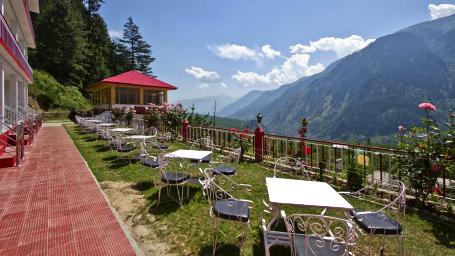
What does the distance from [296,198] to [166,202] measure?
8.44 ft

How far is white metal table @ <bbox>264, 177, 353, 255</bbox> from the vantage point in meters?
2.81

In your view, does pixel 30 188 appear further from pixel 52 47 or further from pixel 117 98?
pixel 52 47

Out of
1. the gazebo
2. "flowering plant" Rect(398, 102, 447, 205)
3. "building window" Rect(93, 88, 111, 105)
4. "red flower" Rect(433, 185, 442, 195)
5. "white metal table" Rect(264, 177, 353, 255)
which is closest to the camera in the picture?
"white metal table" Rect(264, 177, 353, 255)

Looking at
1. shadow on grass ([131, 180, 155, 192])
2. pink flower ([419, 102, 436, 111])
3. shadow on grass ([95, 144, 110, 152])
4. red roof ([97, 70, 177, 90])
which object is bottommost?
shadow on grass ([131, 180, 155, 192])

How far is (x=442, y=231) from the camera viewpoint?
3963 mm

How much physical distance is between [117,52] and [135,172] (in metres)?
50.9

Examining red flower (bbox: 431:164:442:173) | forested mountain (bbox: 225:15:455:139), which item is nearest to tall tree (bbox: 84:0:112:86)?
red flower (bbox: 431:164:442:173)

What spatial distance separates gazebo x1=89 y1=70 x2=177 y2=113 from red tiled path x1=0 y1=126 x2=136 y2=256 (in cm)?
1945

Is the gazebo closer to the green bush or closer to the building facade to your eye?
the green bush

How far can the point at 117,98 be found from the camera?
26.2 meters

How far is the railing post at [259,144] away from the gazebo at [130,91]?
62.5ft

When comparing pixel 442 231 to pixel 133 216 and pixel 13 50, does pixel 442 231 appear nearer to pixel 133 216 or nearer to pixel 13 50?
pixel 133 216

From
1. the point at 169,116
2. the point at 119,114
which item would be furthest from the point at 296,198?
the point at 119,114

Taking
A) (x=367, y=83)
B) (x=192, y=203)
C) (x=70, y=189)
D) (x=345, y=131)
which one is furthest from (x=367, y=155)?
(x=367, y=83)
